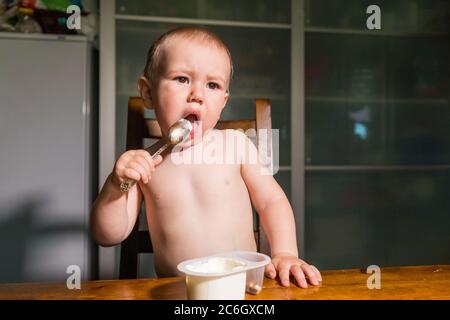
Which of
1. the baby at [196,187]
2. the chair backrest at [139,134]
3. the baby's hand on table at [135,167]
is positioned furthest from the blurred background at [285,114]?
the baby's hand on table at [135,167]

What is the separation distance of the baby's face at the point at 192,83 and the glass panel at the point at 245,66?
62 centimetres

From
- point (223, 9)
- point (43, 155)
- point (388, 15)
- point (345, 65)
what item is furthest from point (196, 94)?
point (388, 15)

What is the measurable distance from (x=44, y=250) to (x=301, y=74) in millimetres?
749

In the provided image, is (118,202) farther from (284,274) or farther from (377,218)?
(377,218)

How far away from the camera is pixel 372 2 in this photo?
1.11m

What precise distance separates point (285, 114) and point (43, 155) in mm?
605

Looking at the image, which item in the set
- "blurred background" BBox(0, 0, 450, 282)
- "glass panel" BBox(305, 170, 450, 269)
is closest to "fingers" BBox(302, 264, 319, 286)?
"blurred background" BBox(0, 0, 450, 282)

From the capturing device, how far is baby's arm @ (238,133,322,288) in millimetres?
357

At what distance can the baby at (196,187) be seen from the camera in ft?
1.25

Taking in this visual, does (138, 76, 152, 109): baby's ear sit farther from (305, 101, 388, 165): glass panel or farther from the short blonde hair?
(305, 101, 388, 165): glass panel

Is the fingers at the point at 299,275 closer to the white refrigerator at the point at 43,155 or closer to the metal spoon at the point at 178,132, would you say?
the metal spoon at the point at 178,132

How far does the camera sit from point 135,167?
316 mm

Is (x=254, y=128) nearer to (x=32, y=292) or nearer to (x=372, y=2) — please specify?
(x=32, y=292)

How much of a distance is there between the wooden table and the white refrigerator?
2.11ft
